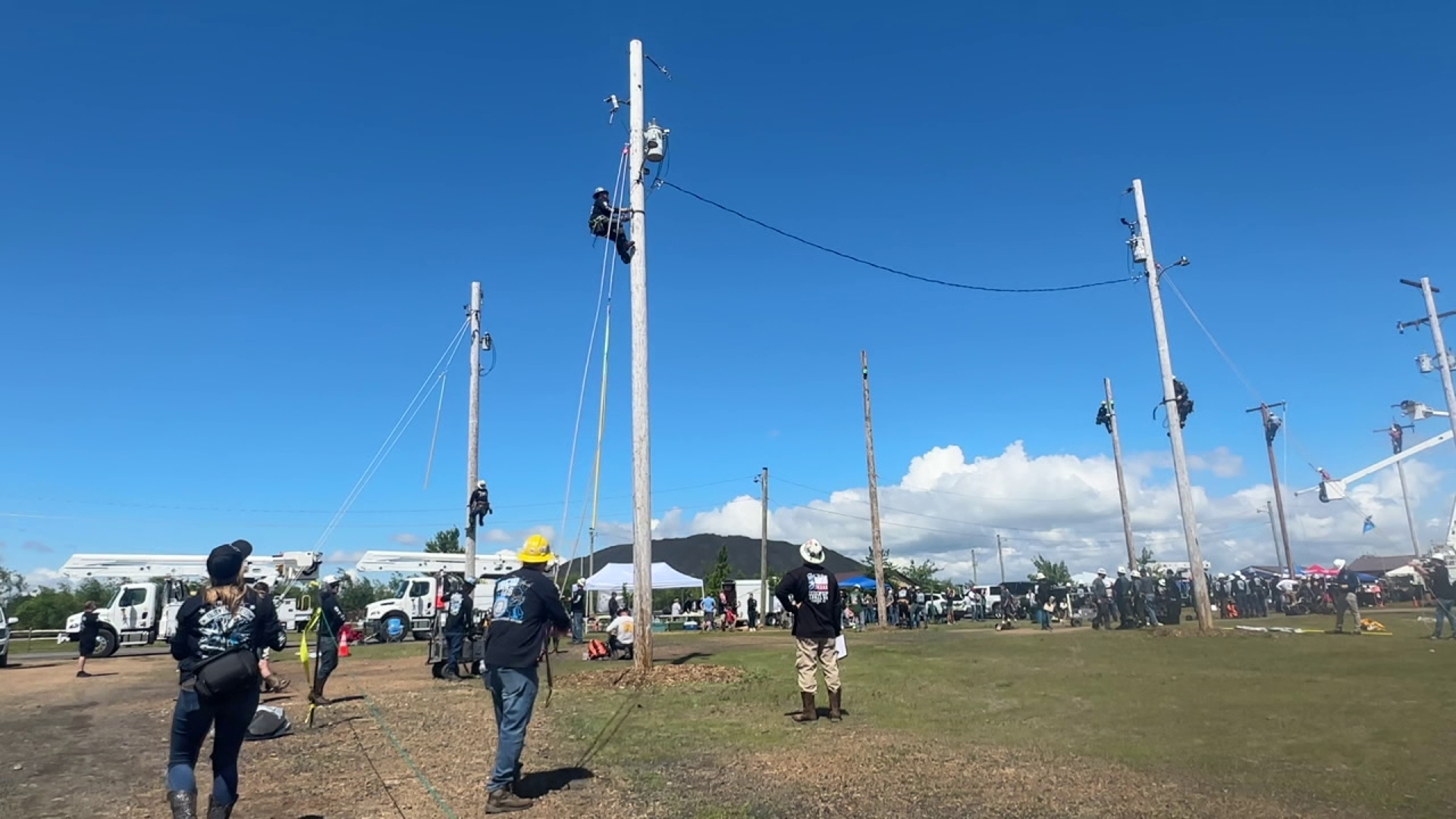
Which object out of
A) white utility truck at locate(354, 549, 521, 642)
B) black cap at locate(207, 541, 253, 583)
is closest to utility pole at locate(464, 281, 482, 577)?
white utility truck at locate(354, 549, 521, 642)

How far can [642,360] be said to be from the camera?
47.4ft

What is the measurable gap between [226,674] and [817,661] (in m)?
5.54

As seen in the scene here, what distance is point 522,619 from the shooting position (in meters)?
5.91

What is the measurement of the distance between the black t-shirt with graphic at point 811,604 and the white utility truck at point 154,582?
2513 centimetres

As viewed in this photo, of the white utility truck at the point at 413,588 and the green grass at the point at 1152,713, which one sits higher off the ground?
the white utility truck at the point at 413,588

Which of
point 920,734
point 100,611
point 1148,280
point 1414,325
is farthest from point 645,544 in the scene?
point 1414,325

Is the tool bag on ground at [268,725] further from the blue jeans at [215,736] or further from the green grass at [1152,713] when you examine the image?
the blue jeans at [215,736]

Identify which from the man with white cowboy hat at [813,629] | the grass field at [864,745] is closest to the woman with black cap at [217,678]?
the grass field at [864,745]

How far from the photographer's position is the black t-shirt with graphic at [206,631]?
16.5ft

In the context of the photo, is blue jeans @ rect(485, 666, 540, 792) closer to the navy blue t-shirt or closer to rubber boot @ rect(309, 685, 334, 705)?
the navy blue t-shirt

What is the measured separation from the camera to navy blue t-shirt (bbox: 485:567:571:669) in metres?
5.79

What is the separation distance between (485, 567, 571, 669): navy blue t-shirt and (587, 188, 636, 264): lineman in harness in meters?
9.40

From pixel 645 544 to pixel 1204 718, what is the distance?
26.2 feet

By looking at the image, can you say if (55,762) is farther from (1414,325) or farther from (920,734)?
(1414,325)
